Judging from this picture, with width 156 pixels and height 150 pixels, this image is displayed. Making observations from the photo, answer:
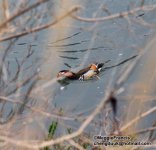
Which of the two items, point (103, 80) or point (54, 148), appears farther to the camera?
point (103, 80)

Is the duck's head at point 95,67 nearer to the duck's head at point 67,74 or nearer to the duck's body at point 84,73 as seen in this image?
the duck's body at point 84,73

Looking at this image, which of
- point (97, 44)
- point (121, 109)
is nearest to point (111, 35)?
point (97, 44)

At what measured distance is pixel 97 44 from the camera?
165 inches

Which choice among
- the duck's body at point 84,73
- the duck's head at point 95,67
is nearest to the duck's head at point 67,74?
the duck's body at point 84,73

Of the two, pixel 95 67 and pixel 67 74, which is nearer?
pixel 67 74

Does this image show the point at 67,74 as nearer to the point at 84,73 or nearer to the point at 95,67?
the point at 84,73

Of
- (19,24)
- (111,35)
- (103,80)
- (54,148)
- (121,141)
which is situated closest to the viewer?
(19,24)

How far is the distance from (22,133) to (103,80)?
1.50 m

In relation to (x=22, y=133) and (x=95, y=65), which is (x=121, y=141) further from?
(x=95, y=65)

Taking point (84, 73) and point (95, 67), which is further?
point (95, 67)

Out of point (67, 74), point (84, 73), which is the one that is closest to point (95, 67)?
point (84, 73)

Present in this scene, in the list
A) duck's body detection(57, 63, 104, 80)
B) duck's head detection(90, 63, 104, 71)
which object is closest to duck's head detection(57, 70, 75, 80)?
duck's body detection(57, 63, 104, 80)

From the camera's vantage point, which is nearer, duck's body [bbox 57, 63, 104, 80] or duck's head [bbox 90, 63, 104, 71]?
duck's body [bbox 57, 63, 104, 80]

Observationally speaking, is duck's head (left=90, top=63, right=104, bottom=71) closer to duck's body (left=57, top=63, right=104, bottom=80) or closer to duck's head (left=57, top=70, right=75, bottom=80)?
duck's body (left=57, top=63, right=104, bottom=80)
